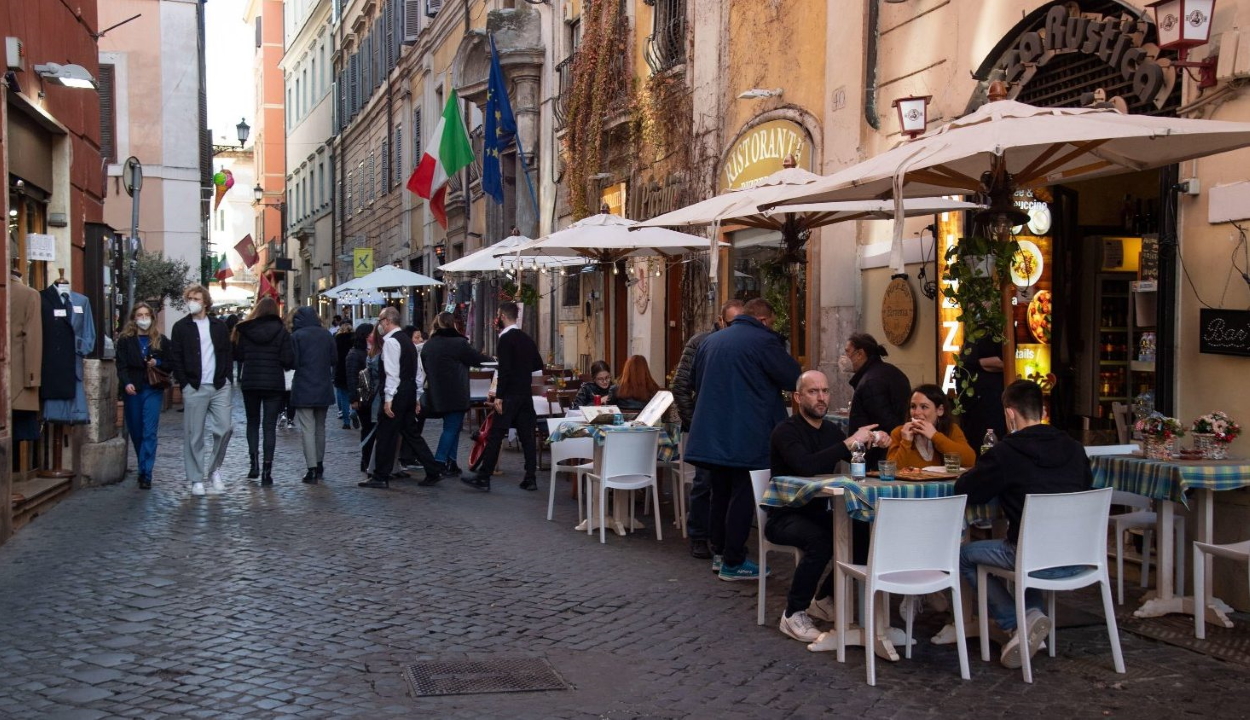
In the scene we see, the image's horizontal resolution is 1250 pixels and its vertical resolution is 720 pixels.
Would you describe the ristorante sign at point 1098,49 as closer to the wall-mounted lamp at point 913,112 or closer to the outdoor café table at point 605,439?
the wall-mounted lamp at point 913,112

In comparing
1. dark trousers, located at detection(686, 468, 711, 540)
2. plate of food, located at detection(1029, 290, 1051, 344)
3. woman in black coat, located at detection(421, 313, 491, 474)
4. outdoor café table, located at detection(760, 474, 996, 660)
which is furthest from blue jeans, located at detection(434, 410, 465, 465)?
outdoor café table, located at detection(760, 474, 996, 660)

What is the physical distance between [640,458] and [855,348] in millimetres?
1918

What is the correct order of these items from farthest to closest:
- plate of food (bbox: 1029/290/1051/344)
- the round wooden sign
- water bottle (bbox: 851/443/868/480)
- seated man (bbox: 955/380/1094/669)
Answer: the round wooden sign
plate of food (bbox: 1029/290/1051/344)
water bottle (bbox: 851/443/868/480)
seated man (bbox: 955/380/1094/669)

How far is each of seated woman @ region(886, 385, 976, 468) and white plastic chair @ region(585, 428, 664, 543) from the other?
285 centimetres

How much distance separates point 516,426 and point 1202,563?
7.07 metres

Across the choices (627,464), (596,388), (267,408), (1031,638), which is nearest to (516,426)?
(596,388)

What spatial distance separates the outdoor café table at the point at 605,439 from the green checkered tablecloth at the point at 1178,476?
3.58 m

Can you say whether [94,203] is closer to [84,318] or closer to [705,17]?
[84,318]

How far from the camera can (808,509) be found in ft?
21.7

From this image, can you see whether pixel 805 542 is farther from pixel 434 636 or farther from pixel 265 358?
pixel 265 358

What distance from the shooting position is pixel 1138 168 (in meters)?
7.62

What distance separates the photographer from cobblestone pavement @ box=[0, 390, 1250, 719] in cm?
552

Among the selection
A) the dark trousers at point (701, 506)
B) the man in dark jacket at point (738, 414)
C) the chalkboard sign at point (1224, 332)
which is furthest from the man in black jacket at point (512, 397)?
the chalkboard sign at point (1224, 332)

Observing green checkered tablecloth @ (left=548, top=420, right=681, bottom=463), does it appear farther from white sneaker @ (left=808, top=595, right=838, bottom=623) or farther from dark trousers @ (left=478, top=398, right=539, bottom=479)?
white sneaker @ (left=808, top=595, right=838, bottom=623)
